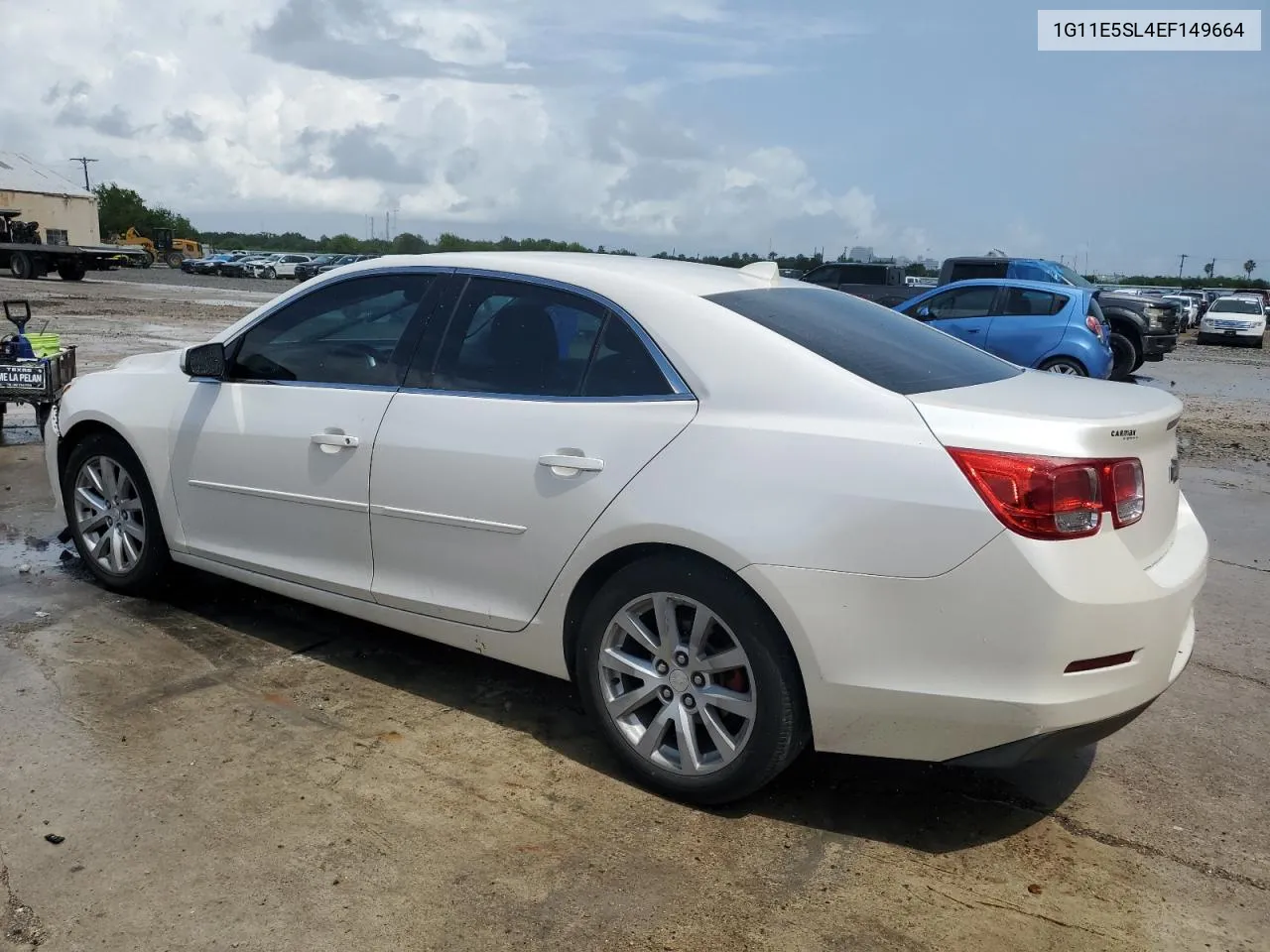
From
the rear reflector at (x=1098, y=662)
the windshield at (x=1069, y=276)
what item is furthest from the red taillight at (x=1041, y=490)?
the windshield at (x=1069, y=276)

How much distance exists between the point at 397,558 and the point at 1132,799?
8.41 ft

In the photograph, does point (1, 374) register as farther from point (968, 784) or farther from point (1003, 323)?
point (1003, 323)

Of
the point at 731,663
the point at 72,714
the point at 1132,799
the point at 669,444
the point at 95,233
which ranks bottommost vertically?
the point at 1132,799

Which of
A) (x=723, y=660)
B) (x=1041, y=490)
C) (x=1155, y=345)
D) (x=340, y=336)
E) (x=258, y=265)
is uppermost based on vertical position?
(x=258, y=265)

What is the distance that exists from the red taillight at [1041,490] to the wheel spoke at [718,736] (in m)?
1.03

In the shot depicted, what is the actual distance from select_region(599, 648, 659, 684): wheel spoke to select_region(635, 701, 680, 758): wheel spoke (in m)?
0.10

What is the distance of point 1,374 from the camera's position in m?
7.84

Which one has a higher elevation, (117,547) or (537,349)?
(537,349)

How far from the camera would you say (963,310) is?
593 inches

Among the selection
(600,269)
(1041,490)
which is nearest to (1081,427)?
(1041,490)

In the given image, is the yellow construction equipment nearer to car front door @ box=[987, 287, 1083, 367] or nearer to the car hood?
car front door @ box=[987, 287, 1083, 367]

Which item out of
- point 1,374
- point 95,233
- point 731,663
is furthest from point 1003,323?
point 95,233

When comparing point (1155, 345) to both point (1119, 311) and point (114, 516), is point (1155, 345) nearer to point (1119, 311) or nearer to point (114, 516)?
point (1119, 311)

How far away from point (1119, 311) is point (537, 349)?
16.6m
